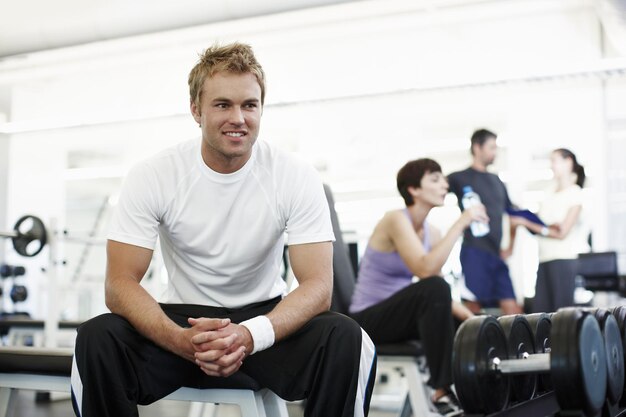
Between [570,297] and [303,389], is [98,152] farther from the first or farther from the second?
[303,389]

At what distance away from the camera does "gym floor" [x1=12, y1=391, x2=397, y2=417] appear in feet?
9.36

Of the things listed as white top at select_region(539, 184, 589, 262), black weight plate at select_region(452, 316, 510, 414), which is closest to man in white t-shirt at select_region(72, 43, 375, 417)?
black weight plate at select_region(452, 316, 510, 414)

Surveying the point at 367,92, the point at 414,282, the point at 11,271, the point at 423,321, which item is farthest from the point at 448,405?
the point at 367,92

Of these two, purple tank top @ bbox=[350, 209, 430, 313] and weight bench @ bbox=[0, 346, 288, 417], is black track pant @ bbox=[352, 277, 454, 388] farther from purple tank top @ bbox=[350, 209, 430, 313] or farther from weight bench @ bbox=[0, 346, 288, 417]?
weight bench @ bbox=[0, 346, 288, 417]

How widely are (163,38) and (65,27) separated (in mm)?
857

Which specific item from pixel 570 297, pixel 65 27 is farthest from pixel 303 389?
pixel 65 27

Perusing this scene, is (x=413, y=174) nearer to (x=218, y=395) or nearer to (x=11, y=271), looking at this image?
(x=218, y=395)

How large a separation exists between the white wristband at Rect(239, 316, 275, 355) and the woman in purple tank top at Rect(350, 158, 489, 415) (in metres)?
0.92

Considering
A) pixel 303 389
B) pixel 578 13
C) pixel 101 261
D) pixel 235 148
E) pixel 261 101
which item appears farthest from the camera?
pixel 101 261

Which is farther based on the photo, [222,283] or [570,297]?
[570,297]

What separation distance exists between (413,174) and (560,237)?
1607mm

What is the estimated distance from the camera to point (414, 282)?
2357 millimetres

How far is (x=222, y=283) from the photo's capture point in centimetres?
158

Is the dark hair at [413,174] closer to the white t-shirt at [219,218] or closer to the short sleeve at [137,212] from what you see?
the white t-shirt at [219,218]
